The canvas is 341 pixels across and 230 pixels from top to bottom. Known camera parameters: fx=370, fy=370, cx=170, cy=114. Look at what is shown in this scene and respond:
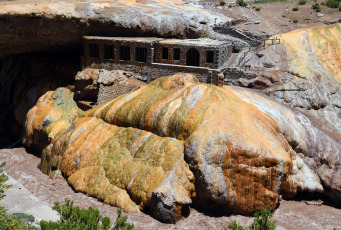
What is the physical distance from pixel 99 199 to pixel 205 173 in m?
9.80

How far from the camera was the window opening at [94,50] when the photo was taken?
43625mm

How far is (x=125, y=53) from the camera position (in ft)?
139

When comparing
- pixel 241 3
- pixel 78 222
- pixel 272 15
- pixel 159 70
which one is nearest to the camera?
pixel 78 222

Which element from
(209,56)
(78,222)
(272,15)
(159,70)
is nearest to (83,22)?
(159,70)

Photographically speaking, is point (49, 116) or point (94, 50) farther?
point (94, 50)

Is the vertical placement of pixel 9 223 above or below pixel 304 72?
below

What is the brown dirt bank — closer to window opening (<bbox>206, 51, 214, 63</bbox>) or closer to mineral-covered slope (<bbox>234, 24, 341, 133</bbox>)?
mineral-covered slope (<bbox>234, 24, 341, 133</bbox>)

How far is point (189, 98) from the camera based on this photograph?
33.6m

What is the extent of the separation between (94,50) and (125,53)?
4161 millimetres

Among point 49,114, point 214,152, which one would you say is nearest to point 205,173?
point 214,152

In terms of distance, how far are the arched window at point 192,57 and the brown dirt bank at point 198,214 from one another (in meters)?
16.7

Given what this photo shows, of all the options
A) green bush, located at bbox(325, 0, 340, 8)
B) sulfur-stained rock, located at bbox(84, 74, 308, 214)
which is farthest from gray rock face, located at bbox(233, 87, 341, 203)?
green bush, located at bbox(325, 0, 340, 8)

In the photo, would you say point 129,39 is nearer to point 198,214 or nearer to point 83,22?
point 83,22

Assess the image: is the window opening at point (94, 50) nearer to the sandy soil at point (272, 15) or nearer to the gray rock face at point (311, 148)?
the gray rock face at point (311, 148)
